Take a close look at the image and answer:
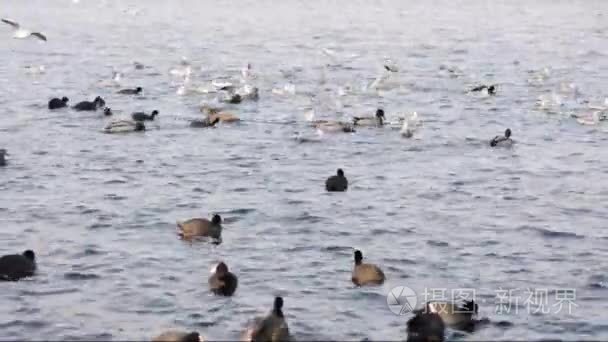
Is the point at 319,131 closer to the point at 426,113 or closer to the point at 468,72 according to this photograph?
the point at 426,113

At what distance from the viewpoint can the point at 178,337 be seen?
18.3 metres

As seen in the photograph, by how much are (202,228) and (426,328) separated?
8.30 m

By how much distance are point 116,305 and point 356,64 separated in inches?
1633

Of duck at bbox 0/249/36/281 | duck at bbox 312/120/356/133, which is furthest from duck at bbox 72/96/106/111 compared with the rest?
duck at bbox 0/249/36/281

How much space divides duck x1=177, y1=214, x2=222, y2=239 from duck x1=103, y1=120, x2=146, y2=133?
1400 centimetres

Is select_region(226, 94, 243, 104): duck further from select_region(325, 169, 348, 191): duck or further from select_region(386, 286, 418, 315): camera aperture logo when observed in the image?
select_region(386, 286, 418, 315): camera aperture logo

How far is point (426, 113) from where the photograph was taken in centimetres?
4338

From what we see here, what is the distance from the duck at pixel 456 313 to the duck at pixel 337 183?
1044cm

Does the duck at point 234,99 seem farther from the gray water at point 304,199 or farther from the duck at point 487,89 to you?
the duck at point 487,89

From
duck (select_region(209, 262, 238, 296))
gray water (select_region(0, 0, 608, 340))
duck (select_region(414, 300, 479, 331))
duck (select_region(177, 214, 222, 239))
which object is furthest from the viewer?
duck (select_region(177, 214, 222, 239))

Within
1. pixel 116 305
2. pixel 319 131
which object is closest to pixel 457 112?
pixel 319 131

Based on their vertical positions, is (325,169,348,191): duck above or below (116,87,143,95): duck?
below

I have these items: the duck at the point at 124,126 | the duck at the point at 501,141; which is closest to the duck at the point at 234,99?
the duck at the point at 124,126

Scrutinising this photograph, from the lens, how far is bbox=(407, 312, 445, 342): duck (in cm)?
1869
